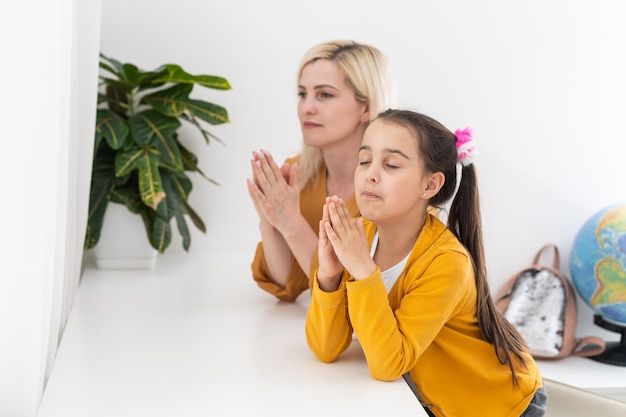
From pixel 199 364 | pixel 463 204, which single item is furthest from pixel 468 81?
pixel 199 364

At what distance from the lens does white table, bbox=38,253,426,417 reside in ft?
4.10

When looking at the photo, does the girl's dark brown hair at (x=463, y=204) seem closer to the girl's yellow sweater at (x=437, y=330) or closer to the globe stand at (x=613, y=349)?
the girl's yellow sweater at (x=437, y=330)

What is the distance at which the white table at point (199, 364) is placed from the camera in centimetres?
125

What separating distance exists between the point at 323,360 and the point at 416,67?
1.67 m

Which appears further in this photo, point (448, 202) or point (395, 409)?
point (448, 202)

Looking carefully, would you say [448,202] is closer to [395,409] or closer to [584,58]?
[395,409]

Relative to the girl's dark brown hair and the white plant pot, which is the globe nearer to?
Answer: the girl's dark brown hair

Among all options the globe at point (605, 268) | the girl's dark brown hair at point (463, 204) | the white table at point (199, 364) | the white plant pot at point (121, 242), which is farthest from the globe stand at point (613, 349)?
the white plant pot at point (121, 242)

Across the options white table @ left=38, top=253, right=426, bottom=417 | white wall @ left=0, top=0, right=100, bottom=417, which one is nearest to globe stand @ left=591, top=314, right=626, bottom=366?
white table @ left=38, top=253, right=426, bottom=417

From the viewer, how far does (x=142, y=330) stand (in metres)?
1.71

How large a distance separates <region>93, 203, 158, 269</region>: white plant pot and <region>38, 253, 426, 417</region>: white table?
273 millimetres

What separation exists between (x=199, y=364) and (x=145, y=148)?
110 centimetres

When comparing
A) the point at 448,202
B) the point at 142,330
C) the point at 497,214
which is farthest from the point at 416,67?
the point at 142,330

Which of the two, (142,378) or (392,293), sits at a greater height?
(392,293)
